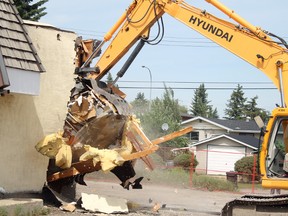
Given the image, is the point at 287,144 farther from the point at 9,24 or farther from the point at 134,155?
the point at 9,24

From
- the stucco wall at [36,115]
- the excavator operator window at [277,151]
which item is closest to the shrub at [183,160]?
the stucco wall at [36,115]

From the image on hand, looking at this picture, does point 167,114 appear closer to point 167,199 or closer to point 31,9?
point 31,9

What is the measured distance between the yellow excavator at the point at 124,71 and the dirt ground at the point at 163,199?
1.01 meters

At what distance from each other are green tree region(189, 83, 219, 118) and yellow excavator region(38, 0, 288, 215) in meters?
83.7

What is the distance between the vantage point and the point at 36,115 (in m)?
12.4

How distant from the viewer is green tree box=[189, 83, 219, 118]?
101650mm

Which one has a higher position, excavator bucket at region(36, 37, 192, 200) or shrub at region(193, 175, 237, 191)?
excavator bucket at region(36, 37, 192, 200)

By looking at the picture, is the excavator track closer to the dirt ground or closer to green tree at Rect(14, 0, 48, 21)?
the dirt ground

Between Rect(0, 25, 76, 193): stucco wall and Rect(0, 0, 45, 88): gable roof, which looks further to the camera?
Rect(0, 25, 76, 193): stucco wall

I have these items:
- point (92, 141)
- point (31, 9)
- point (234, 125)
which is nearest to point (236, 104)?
point (234, 125)

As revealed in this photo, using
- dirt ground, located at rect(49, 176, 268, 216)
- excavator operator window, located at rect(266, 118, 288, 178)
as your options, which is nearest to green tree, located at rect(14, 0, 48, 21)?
dirt ground, located at rect(49, 176, 268, 216)

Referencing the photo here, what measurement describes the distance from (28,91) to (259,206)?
15.4 feet

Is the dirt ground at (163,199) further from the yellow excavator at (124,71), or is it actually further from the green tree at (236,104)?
the green tree at (236,104)

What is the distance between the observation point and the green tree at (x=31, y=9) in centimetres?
2852
